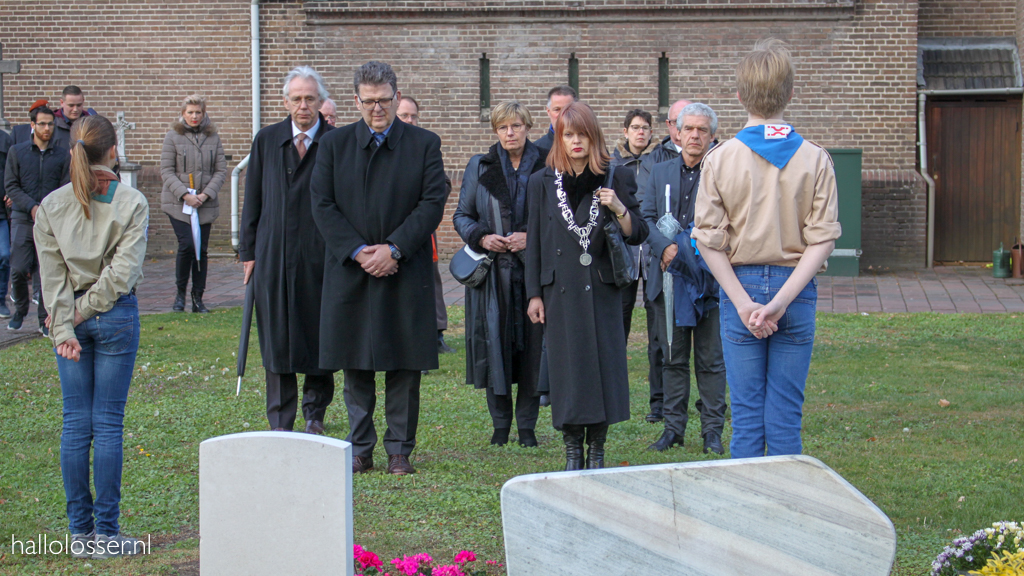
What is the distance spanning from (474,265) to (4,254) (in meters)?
6.73

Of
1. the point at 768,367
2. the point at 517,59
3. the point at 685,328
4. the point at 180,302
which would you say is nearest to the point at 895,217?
the point at 517,59

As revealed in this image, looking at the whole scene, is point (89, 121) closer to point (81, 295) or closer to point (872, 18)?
point (81, 295)

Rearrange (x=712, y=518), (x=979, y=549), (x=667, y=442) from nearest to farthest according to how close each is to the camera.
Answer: (x=712, y=518) → (x=979, y=549) → (x=667, y=442)

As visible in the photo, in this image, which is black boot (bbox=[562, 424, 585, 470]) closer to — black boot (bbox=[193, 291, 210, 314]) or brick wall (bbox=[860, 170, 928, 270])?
black boot (bbox=[193, 291, 210, 314])

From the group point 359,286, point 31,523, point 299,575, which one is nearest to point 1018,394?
point 359,286

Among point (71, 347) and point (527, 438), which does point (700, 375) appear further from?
point (71, 347)

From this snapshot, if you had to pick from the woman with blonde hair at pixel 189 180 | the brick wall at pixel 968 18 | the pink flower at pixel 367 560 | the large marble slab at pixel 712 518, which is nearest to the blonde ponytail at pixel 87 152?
the pink flower at pixel 367 560

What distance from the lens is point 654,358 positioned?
21.2ft

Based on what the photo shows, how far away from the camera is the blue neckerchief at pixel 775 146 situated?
3707 mm

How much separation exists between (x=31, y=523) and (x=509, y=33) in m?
12.6

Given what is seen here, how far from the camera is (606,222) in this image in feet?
16.3

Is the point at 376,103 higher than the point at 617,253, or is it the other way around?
the point at 376,103

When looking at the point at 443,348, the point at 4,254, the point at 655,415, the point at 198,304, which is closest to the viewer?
the point at 655,415

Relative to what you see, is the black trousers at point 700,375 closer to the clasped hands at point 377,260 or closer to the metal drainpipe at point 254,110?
the clasped hands at point 377,260
